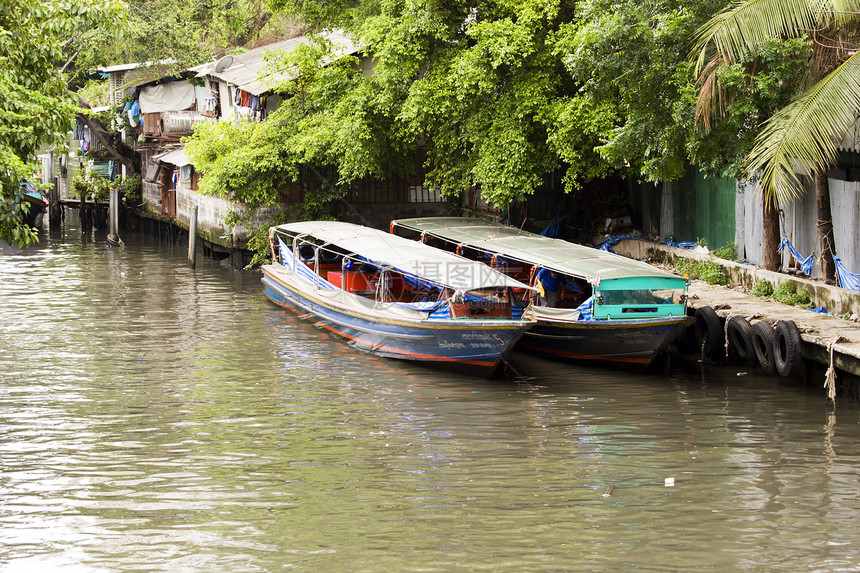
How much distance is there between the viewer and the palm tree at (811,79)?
11.4 metres

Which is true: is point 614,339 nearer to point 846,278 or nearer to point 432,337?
point 432,337

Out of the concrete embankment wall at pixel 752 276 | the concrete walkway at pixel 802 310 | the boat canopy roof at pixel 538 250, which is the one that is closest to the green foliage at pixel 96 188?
the boat canopy roof at pixel 538 250

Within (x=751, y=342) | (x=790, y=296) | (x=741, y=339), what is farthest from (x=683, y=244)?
(x=751, y=342)

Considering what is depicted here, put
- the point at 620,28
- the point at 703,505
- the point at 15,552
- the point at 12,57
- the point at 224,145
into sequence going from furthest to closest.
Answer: the point at 224,145 → the point at 620,28 → the point at 12,57 → the point at 703,505 → the point at 15,552

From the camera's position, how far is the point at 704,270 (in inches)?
747

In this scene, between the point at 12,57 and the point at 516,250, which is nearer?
the point at 12,57

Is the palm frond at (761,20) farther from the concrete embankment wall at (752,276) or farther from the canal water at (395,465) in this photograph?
the canal water at (395,465)

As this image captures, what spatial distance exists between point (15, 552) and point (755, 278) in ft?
44.3

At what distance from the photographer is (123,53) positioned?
124ft

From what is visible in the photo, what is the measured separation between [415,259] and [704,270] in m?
6.68

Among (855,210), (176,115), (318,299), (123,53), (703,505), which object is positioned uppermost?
(123,53)

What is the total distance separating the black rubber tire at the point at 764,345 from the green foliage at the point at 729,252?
5.18m

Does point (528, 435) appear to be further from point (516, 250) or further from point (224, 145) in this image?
point (224, 145)

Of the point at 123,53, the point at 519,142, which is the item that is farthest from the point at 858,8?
the point at 123,53
